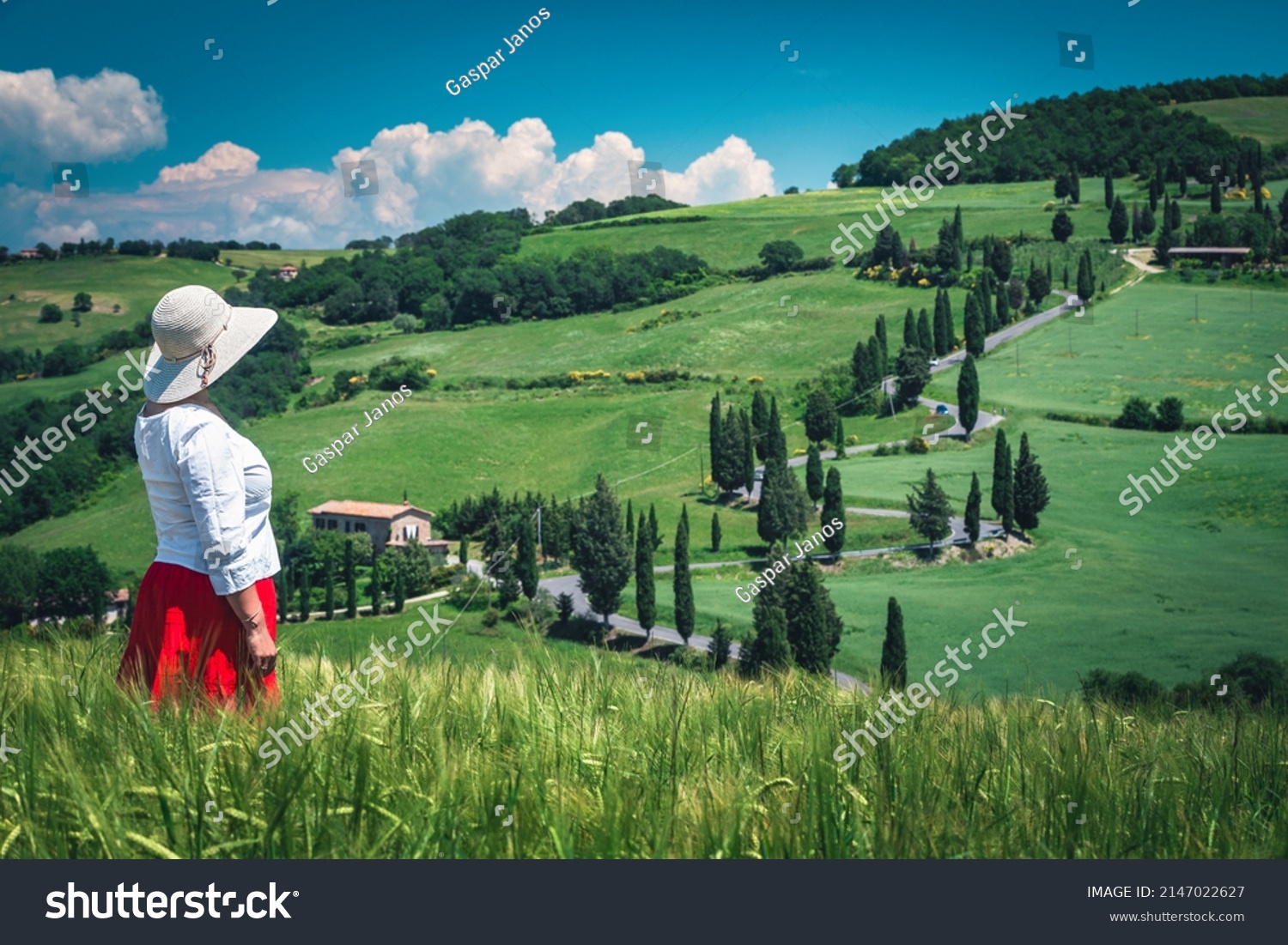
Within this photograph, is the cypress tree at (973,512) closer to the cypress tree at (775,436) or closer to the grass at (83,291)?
the cypress tree at (775,436)

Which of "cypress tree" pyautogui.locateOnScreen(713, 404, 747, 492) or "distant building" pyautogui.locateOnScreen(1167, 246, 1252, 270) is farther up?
"distant building" pyautogui.locateOnScreen(1167, 246, 1252, 270)

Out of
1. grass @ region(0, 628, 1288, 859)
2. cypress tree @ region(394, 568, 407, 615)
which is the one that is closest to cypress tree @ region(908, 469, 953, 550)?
cypress tree @ region(394, 568, 407, 615)

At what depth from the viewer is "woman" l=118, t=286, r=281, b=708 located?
360 cm

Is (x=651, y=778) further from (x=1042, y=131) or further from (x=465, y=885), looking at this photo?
(x=1042, y=131)

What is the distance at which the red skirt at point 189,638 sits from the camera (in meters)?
3.67

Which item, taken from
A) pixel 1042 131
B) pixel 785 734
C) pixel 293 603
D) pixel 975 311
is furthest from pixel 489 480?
pixel 785 734

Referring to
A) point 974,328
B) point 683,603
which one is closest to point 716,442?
point 683,603

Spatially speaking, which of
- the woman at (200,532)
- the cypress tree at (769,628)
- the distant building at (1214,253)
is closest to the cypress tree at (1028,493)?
the cypress tree at (769,628)

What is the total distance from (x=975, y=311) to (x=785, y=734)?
2590 inches

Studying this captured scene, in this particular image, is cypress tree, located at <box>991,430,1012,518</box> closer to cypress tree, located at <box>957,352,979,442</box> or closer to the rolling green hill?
the rolling green hill

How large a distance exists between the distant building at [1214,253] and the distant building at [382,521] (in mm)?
47463

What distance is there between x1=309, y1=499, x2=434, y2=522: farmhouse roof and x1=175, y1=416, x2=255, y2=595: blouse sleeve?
178 feet

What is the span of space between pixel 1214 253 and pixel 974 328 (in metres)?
14.7

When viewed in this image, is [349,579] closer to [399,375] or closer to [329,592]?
[329,592]
